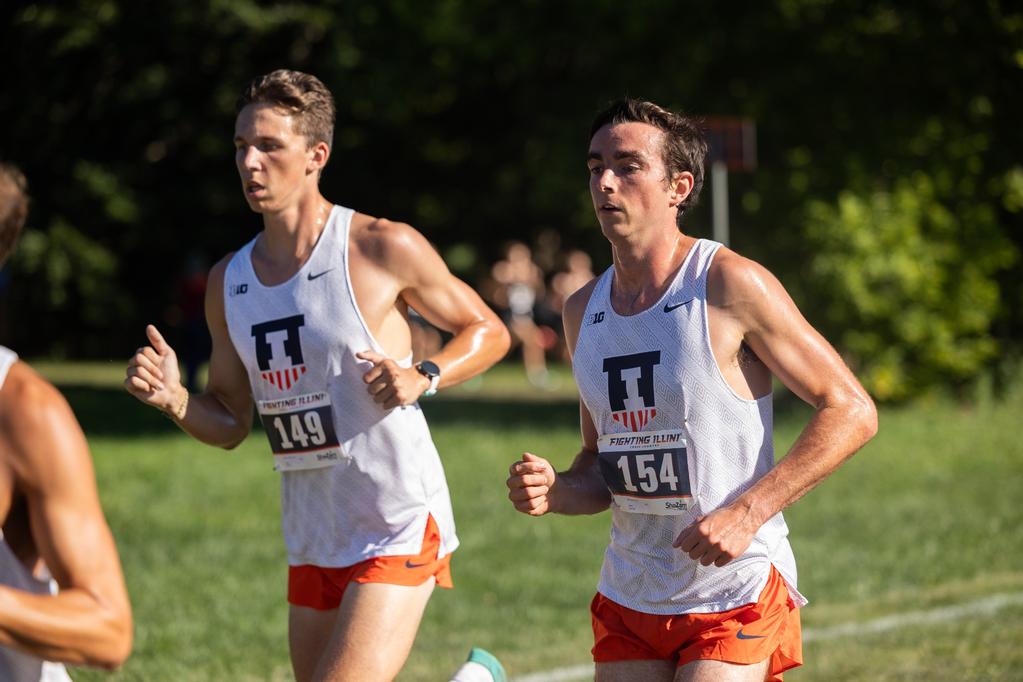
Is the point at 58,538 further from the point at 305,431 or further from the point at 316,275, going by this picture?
the point at 316,275

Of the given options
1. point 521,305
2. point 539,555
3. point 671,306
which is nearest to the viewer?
point 671,306

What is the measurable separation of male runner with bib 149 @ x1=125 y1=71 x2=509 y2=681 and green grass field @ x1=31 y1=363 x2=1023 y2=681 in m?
2.86

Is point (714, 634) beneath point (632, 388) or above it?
beneath

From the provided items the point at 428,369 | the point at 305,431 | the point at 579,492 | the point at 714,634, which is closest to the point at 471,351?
the point at 428,369

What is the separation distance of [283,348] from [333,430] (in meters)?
0.31

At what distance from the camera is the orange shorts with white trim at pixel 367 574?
436 centimetres

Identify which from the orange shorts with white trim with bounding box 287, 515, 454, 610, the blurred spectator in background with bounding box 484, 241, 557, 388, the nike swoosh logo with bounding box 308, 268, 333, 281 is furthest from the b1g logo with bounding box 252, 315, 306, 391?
the blurred spectator in background with bounding box 484, 241, 557, 388

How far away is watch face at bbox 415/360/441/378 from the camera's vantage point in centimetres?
446

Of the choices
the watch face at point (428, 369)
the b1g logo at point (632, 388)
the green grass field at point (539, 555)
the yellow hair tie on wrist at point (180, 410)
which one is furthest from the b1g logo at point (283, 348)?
the green grass field at point (539, 555)

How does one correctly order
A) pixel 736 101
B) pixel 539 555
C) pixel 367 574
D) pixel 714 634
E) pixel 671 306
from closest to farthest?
pixel 714 634
pixel 671 306
pixel 367 574
pixel 539 555
pixel 736 101

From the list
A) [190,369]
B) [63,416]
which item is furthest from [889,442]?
[63,416]

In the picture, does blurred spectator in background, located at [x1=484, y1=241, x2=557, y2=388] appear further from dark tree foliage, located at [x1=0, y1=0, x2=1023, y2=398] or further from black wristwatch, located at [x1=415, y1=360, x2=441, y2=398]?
black wristwatch, located at [x1=415, y1=360, x2=441, y2=398]

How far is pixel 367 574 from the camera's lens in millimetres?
4355

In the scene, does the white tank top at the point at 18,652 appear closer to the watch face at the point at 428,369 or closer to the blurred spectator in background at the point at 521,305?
the watch face at the point at 428,369
